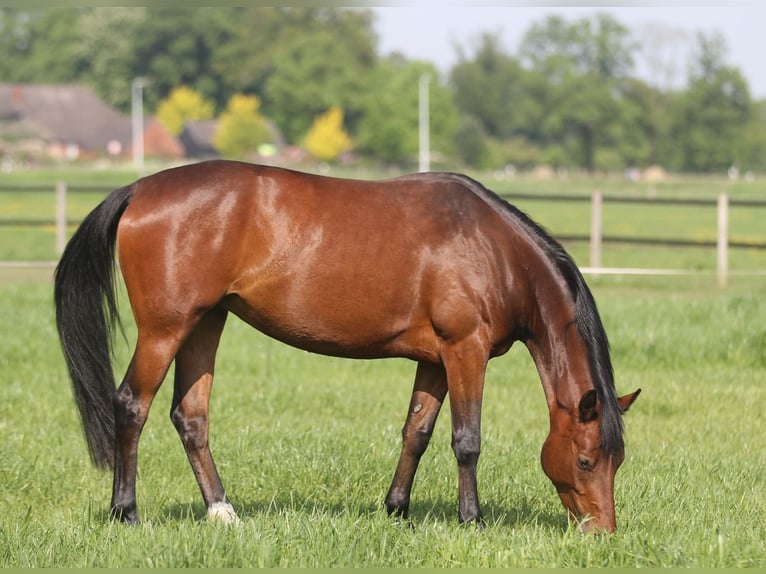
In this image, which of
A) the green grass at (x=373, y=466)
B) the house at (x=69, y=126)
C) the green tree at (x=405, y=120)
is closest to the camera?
the green grass at (x=373, y=466)

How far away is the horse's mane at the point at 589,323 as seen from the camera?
546 cm

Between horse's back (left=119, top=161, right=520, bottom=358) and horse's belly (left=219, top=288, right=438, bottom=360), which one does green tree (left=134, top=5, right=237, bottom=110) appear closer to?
horse's back (left=119, top=161, right=520, bottom=358)

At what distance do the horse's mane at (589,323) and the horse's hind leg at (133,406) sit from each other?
5.63 ft

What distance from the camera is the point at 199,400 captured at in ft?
19.5

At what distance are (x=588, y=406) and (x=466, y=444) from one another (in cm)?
62

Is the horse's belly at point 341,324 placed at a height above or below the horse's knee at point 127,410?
above

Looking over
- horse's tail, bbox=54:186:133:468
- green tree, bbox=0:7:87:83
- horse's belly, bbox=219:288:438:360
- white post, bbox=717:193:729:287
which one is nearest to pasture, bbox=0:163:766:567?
horse's tail, bbox=54:186:133:468

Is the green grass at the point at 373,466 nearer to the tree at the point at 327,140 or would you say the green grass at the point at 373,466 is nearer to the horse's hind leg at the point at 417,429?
the horse's hind leg at the point at 417,429

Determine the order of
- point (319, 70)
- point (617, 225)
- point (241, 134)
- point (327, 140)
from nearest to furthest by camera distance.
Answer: point (617, 225)
point (241, 134)
point (327, 140)
point (319, 70)

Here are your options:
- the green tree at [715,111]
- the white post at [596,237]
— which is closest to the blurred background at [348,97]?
the green tree at [715,111]

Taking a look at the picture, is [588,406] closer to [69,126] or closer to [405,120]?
[405,120]

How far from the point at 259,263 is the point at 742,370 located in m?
6.55

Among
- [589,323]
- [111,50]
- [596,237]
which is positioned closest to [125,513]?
[589,323]

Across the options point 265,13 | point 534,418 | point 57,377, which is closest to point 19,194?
point 57,377
